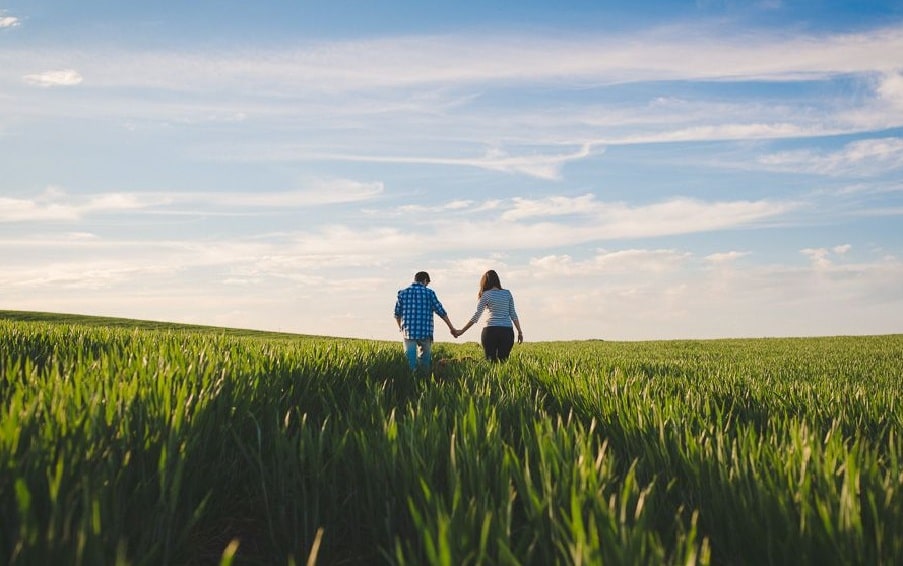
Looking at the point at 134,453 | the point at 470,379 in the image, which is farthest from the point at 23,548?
the point at 470,379

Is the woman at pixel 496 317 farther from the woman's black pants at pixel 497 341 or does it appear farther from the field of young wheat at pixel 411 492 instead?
the field of young wheat at pixel 411 492

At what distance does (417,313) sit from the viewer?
38.7 feet

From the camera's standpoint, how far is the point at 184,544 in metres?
2.53

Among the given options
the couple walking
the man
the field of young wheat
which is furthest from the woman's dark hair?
the field of young wheat

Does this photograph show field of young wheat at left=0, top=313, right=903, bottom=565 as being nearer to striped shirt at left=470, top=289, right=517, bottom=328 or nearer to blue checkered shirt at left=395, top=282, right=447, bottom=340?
blue checkered shirt at left=395, top=282, right=447, bottom=340

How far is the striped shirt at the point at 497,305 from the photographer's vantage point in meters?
12.1

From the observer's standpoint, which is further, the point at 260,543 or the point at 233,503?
the point at 233,503

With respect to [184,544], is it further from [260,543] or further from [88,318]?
[88,318]

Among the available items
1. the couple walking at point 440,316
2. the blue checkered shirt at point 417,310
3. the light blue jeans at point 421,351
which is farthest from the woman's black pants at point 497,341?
the light blue jeans at point 421,351

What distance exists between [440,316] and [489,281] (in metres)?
1.22

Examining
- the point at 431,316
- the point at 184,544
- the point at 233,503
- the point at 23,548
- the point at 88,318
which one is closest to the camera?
the point at 23,548

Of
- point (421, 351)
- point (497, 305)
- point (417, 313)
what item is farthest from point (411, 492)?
point (421, 351)

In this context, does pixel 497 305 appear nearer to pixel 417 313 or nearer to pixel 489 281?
pixel 489 281

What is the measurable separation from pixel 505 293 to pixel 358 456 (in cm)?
894
